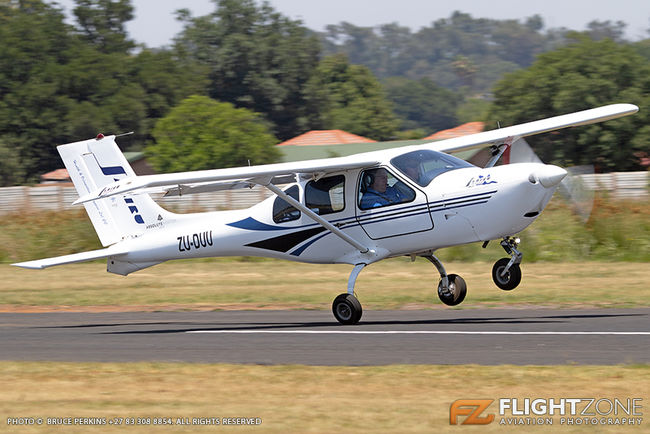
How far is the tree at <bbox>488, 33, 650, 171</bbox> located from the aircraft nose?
4119cm

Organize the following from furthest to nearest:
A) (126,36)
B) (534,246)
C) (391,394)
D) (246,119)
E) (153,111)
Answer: (126,36), (153,111), (246,119), (534,246), (391,394)

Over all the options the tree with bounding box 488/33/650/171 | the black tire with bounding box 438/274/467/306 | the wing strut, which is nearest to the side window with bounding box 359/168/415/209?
A: the wing strut

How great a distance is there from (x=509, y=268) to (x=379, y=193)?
7.15 ft

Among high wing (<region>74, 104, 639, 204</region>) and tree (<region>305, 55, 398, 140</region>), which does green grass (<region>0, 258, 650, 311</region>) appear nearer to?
high wing (<region>74, 104, 639, 204</region>)

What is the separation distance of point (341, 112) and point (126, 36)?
26372 millimetres

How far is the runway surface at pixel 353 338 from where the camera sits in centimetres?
1096

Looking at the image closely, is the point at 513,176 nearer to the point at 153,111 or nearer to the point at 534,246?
the point at 534,246

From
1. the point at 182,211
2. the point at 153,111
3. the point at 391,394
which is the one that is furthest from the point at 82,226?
the point at 153,111

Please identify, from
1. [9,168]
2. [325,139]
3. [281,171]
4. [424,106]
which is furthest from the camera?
[424,106]

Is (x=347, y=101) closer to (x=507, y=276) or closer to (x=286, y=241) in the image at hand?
(x=286, y=241)

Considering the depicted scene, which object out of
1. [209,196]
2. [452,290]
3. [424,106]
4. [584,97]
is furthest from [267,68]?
[424,106]

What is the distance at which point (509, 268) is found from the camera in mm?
13656

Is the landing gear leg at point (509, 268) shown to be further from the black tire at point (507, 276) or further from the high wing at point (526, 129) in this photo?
the high wing at point (526, 129)

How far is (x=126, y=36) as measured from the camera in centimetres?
8981
